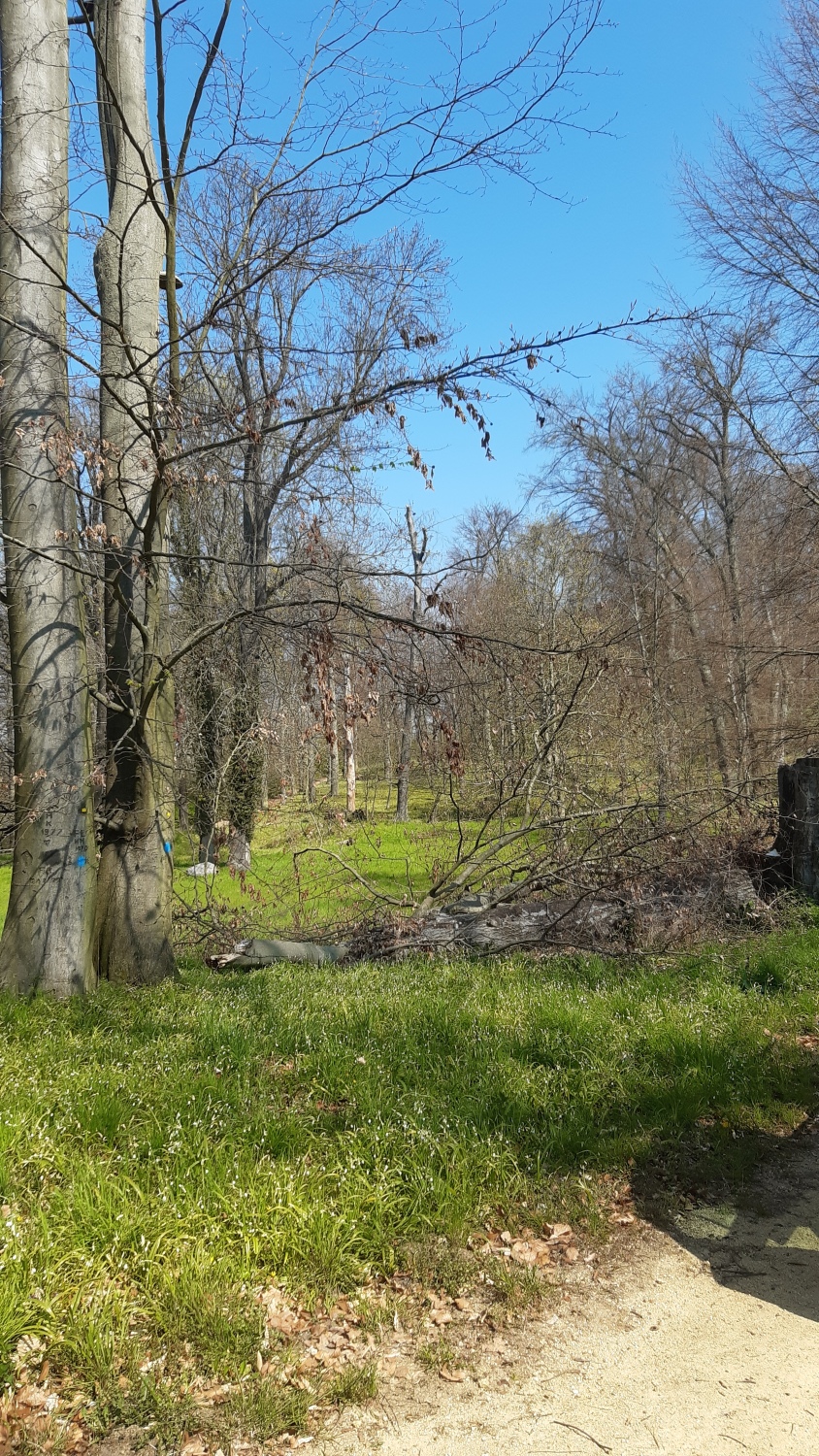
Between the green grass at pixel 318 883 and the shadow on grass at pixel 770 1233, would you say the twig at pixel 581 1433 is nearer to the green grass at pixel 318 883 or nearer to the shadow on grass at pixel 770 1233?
the shadow on grass at pixel 770 1233

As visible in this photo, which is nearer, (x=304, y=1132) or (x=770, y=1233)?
(x=770, y=1233)

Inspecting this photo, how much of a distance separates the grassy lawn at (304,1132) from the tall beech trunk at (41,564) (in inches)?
28.5

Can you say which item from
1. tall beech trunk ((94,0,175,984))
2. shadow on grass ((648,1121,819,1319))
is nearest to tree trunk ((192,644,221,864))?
tall beech trunk ((94,0,175,984))

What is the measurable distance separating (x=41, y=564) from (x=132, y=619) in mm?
773

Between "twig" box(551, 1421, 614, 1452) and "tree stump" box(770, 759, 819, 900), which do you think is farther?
"tree stump" box(770, 759, 819, 900)

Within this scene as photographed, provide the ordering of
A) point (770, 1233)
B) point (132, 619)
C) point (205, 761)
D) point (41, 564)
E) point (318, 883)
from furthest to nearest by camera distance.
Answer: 1. point (318, 883)
2. point (205, 761)
3. point (132, 619)
4. point (41, 564)
5. point (770, 1233)

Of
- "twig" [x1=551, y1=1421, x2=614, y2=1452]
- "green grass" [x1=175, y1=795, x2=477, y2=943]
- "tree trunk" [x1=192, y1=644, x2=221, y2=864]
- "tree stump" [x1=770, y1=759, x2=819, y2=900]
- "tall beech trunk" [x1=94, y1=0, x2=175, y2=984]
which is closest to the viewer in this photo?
"twig" [x1=551, y1=1421, x2=614, y2=1452]

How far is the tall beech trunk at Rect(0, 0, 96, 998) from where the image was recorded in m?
6.30

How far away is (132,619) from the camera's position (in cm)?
683

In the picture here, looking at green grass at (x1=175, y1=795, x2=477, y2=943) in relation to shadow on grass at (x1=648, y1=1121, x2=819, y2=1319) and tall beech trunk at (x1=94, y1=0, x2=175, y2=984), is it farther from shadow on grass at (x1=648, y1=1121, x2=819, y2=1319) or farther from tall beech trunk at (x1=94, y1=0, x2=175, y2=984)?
shadow on grass at (x1=648, y1=1121, x2=819, y2=1319)

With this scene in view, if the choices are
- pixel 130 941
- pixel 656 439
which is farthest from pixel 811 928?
pixel 656 439

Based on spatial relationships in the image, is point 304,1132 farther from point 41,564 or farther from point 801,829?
point 801,829

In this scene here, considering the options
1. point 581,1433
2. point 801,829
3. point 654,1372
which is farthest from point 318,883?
point 581,1433

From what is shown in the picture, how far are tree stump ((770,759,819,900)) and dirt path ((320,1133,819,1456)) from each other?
6379 millimetres
